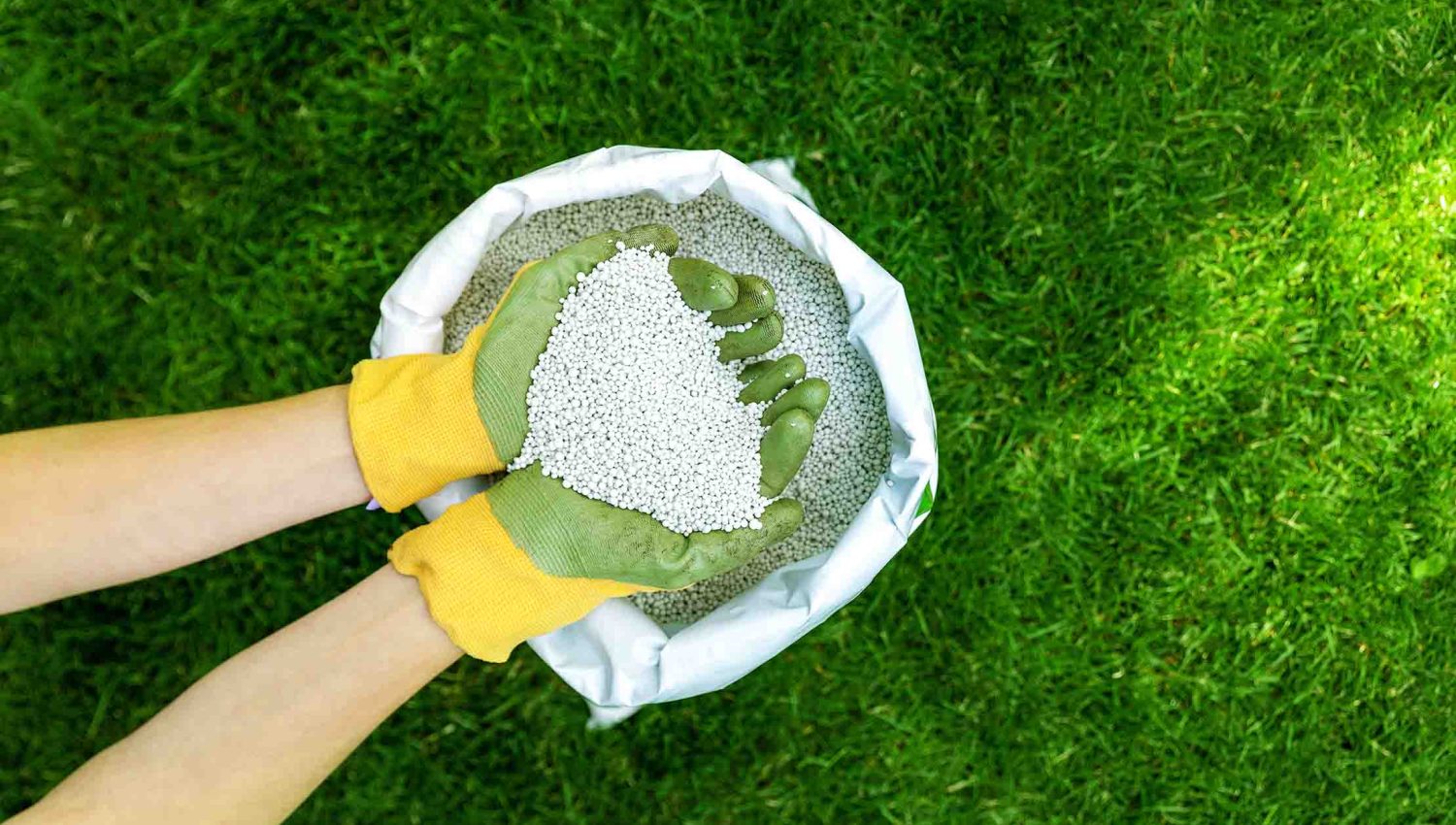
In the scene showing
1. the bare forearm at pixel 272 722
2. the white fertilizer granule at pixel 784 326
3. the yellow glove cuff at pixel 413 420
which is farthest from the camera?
the white fertilizer granule at pixel 784 326

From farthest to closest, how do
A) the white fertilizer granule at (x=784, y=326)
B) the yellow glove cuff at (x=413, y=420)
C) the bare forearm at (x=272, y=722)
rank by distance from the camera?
the white fertilizer granule at (x=784, y=326), the yellow glove cuff at (x=413, y=420), the bare forearm at (x=272, y=722)

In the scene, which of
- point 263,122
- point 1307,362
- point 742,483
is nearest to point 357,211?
point 263,122

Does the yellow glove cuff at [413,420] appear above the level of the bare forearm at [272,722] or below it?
above

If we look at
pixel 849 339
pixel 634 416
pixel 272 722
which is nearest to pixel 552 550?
pixel 634 416

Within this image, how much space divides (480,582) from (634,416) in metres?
0.21

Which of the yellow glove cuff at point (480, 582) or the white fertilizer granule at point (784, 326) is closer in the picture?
the yellow glove cuff at point (480, 582)

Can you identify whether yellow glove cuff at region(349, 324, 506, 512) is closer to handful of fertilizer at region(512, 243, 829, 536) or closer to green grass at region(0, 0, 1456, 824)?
handful of fertilizer at region(512, 243, 829, 536)

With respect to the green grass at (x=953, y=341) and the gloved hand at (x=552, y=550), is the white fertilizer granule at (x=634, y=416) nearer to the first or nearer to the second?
the gloved hand at (x=552, y=550)

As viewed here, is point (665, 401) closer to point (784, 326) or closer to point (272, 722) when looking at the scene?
point (784, 326)

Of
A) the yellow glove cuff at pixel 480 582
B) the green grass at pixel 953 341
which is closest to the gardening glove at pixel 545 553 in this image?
the yellow glove cuff at pixel 480 582

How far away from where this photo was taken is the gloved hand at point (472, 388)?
37.0 inches

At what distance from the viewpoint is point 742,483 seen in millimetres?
967

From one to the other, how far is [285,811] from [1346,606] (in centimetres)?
125

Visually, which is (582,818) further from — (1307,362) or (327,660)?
(1307,362)
